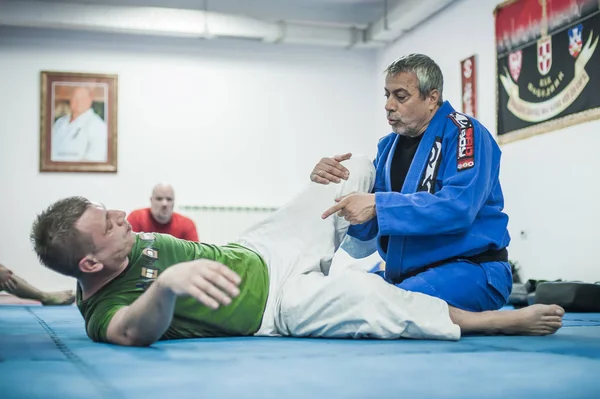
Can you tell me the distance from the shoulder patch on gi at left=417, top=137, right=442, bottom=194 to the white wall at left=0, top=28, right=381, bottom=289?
5.35 meters

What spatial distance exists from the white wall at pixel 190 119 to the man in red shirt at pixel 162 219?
1144mm

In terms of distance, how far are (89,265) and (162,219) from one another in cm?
439

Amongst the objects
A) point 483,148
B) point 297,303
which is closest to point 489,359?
point 297,303

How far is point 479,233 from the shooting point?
2699mm

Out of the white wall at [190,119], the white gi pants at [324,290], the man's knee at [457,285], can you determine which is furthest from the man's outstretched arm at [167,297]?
the white wall at [190,119]

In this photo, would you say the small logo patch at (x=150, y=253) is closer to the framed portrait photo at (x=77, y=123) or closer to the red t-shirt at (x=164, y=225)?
the red t-shirt at (x=164, y=225)

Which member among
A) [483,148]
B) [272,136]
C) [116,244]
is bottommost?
[116,244]

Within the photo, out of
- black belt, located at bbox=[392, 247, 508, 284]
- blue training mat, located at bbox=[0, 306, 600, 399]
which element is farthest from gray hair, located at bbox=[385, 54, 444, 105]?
blue training mat, located at bbox=[0, 306, 600, 399]

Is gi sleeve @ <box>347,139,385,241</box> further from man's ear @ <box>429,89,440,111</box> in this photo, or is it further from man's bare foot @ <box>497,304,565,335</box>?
man's bare foot @ <box>497,304,565,335</box>

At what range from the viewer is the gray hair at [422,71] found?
2.88 meters

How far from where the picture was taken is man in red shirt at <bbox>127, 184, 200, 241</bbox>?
654cm

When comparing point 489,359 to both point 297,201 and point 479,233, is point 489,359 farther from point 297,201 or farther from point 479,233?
point 297,201

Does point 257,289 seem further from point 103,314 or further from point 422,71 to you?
point 422,71

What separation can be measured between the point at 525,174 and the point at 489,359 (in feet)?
13.4
